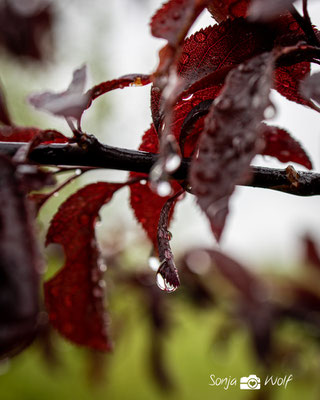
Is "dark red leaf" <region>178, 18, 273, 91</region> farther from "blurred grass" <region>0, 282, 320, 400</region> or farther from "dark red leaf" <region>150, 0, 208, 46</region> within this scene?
"blurred grass" <region>0, 282, 320, 400</region>

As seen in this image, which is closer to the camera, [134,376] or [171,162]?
[171,162]

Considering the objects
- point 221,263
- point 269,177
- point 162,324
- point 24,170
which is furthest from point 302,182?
point 162,324

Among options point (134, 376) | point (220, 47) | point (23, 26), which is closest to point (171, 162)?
point (220, 47)

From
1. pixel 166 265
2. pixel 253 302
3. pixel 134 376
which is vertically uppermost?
pixel 166 265

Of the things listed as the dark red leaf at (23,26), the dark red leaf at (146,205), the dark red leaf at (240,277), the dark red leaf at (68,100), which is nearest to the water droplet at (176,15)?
the dark red leaf at (68,100)

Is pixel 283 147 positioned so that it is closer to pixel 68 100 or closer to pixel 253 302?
pixel 68 100

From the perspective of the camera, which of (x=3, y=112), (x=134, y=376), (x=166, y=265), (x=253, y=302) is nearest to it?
(x=166, y=265)

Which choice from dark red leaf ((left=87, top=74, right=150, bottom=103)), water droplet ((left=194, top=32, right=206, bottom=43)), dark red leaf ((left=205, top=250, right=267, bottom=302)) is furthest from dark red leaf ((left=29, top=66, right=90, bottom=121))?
dark red leaf ((left=205, top=250, right=267, bottom=302))
